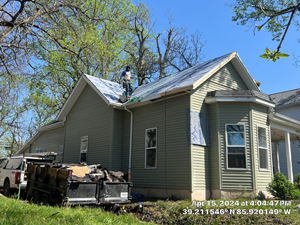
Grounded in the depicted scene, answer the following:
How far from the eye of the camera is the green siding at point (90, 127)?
14580 millimetres

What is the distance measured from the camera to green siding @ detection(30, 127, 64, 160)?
1961 cm

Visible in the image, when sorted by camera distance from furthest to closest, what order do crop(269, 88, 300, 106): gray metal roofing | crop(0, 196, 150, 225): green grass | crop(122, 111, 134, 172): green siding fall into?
1. crop(269, 88, 300, 106): gray metal roofing
2. crop(122, 111, 134, 172): green siding
3. crop(0, 196, 150, 225): green grass

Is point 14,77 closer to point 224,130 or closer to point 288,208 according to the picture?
point 224,130

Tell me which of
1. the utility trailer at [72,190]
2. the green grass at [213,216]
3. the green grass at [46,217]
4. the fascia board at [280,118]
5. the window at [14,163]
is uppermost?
the fascia board at [280,118]

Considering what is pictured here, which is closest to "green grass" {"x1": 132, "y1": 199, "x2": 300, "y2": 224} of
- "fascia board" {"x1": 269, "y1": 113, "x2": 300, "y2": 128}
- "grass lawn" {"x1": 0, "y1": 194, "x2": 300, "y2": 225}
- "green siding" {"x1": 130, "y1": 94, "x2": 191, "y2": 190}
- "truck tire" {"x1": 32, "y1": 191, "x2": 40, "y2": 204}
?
"grass lawn" {"x1": 0, "y1": 194, "x2": 300, "y2": 225}

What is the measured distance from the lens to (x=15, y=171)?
1195 cm

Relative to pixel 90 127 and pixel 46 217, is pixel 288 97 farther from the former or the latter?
pixel 46 217

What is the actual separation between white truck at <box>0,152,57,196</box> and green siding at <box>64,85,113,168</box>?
9.90 ft

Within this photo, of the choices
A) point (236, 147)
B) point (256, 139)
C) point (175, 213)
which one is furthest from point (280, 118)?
point (175, 213)

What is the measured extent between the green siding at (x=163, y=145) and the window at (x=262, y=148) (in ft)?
11.4

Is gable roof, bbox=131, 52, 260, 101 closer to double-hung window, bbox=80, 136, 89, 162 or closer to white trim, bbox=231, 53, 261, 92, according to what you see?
white trim, bbox=231, 53, 261, 92

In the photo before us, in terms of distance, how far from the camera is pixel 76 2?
1074cm

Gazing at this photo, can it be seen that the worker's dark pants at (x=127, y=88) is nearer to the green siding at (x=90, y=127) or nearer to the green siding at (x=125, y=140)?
the green siding at (x=125, y=140)

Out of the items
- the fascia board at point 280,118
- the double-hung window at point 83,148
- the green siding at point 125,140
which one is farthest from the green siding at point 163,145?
the fascia board at point 280,118
